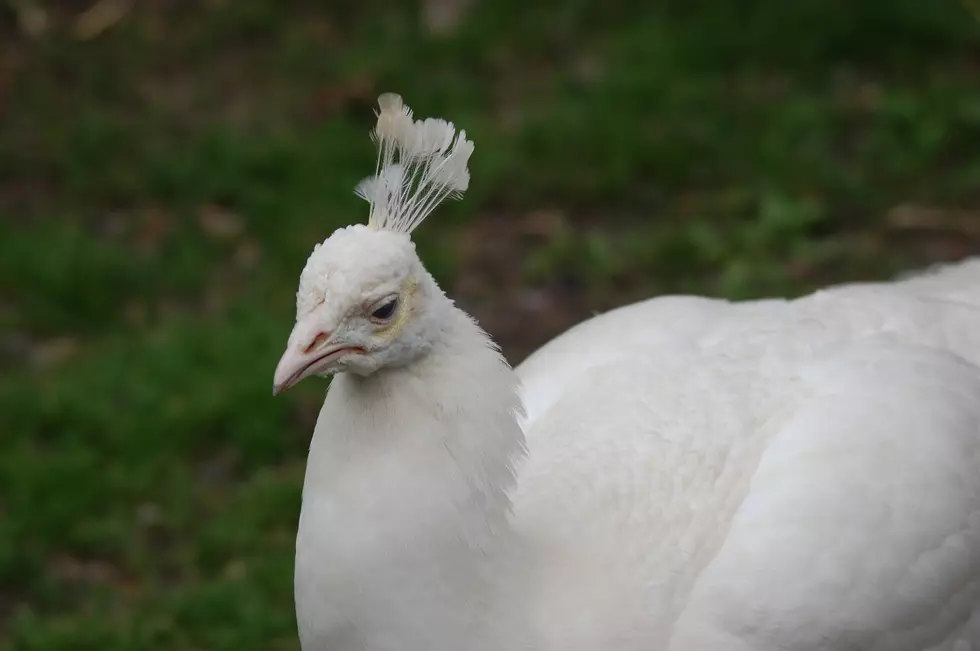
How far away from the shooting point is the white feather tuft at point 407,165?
111 inches

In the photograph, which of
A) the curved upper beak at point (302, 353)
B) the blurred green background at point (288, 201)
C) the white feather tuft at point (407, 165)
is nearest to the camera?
the curved upper beak at point (302, 353)

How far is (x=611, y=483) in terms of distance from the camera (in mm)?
3135

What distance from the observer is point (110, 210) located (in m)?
6.33

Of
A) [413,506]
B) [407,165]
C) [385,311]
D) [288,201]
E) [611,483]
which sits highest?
[288,201]

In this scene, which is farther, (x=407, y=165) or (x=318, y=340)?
(x=407, y=165)

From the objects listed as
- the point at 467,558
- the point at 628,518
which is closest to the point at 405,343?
the point at 467,558

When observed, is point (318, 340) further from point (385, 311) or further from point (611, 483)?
point (611, 483)

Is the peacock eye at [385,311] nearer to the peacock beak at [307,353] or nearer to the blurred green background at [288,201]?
the peacock beak at [307,353]

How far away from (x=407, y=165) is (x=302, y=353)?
0.51 metres

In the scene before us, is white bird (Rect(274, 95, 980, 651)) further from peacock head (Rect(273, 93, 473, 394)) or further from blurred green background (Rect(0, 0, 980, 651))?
blurred green background (Rect(0, 0, 980, 651))

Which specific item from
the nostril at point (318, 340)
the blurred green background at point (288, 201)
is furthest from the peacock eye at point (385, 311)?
the blurred green background at point (288, 201)

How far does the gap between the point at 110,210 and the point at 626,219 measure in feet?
8.21

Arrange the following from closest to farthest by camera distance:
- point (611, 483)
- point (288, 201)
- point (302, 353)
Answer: point (302, 353) < point (611, 483) < point (288, 201)

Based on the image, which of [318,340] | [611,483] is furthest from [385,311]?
[611,483]
